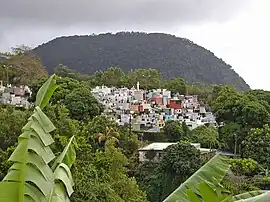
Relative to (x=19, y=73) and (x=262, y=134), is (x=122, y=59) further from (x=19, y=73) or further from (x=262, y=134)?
(x=262, y=134)

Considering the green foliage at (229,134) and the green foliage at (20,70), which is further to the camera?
the green foliage at (20,70)

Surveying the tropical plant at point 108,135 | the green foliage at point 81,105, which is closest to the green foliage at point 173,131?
the green foliage at point 81,105

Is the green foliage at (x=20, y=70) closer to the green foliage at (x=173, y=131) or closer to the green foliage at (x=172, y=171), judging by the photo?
the green foliage at (x=173, y=131)

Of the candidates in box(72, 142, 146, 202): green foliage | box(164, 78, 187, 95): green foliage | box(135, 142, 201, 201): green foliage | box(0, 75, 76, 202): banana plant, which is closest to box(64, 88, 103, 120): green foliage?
box(135, 142, 201, 201): green foliage

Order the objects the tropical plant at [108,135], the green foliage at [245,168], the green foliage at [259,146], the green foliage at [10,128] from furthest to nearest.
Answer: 1. the green foliage at [259,146]
2. the tropical plant at [108,135]
3. the green foliage at [245,168]
4. the green foliage at [10,128]

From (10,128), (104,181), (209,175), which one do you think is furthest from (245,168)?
(209,175)

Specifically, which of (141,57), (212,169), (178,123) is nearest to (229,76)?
(141,57)
